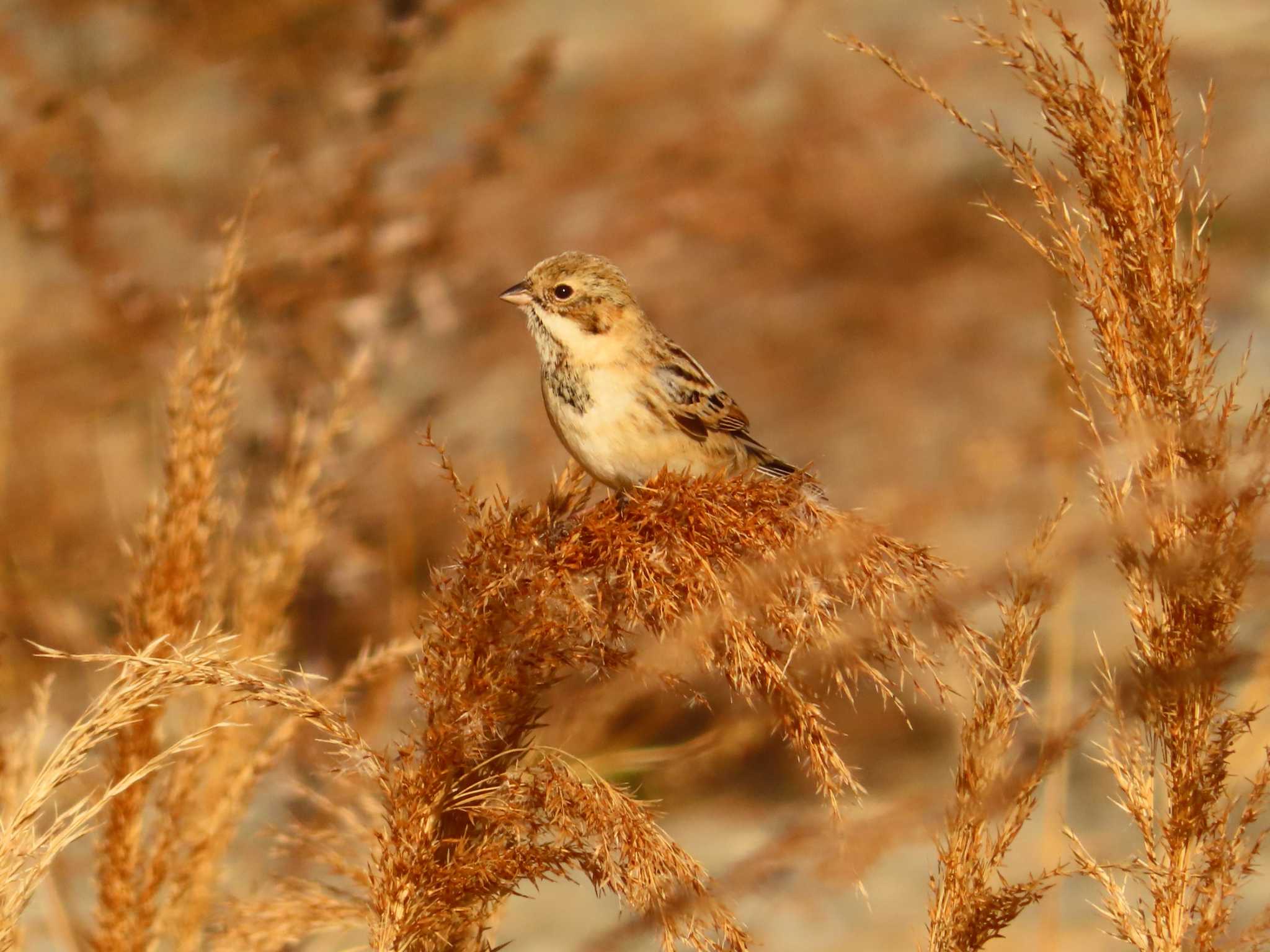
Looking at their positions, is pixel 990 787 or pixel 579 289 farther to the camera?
Result: pixel 579 289

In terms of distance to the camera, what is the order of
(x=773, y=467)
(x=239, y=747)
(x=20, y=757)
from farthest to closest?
(x=773, y=467)
(x=239, y=747)
(x=20, y=757)

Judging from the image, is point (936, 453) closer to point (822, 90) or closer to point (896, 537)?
point (822, 90)

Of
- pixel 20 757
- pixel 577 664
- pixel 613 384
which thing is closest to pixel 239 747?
pixel 20 757

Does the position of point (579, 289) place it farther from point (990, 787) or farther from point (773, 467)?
point (990, 787)

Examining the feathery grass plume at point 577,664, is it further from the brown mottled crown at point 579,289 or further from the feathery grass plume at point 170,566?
the brown mottled crown at point 579,289

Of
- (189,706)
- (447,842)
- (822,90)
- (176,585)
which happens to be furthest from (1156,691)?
(822,90)

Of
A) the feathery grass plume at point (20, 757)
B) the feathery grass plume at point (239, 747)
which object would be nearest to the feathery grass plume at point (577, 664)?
the feathery grass plume at point (239, 747)
